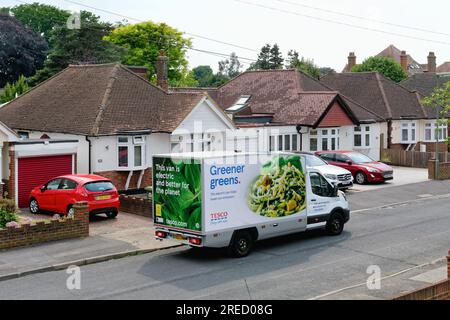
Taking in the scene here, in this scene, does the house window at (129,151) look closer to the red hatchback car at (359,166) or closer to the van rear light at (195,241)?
the red hatchback car at (359,166)

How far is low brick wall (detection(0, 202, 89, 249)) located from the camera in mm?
18375

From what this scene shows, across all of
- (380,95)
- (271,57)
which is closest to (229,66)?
(271,57)

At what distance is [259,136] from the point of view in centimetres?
3647

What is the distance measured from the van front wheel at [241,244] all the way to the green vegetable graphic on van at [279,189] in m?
0.71

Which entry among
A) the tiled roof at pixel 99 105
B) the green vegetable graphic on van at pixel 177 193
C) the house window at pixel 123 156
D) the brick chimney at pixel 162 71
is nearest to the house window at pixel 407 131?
the brick chimney at pixel 162 71

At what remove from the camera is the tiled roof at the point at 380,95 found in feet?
153

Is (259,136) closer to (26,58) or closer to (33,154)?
(33,154)

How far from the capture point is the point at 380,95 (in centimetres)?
4800

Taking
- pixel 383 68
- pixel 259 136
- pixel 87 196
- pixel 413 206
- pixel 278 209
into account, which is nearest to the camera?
pixel 278 209

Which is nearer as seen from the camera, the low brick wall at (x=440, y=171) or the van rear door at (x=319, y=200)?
the van rear door at (x=319, y=200)

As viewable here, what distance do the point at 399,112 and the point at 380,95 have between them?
219 centimetres

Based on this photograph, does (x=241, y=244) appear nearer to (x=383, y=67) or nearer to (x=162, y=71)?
(x=162, y=71)

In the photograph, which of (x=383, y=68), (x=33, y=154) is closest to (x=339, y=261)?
(x=33, y=154)

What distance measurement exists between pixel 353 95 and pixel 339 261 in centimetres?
3394
